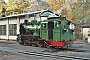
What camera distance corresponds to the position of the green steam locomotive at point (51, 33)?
17.2 meters

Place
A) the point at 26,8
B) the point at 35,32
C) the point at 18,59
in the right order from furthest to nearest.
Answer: the point at 26,8 < the point at 35,32 < the point at 18,59

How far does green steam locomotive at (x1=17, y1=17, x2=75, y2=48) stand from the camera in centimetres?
1716

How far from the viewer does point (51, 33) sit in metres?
17.9

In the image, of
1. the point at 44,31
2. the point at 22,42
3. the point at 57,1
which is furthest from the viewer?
the point at 57,1

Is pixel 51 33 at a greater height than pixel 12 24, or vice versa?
pixel 12 24

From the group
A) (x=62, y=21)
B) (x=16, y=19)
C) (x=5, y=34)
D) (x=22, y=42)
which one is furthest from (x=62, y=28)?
(x=5, y=34)

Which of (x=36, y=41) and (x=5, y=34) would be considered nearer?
(x=36, y=41)

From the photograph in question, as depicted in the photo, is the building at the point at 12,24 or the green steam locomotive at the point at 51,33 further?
the building at the point at 12,24

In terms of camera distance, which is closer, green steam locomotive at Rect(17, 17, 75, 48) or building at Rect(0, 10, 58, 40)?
green steam locomotive at Rect(17, 17, 75, 48)

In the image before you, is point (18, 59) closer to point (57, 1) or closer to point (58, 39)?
point (58, 39)

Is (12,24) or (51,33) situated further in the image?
(12,24)

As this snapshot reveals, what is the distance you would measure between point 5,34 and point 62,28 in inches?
691

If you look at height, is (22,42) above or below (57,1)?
below

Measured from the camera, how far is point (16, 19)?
3064 cm
